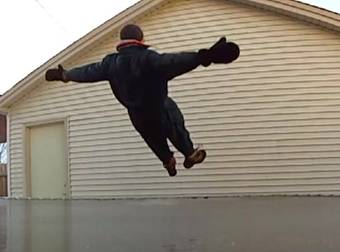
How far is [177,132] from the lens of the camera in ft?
15.1

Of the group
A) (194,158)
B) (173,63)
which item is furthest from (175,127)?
(173,63)

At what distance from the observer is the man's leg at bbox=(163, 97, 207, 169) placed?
4.53 meters

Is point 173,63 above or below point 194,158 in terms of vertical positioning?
above

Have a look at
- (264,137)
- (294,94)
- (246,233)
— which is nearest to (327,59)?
(294,94)

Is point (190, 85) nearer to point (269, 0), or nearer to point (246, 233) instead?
point (269, 0)

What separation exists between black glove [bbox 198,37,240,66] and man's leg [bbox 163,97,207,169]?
31.4 inches

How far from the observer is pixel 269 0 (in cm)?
1284

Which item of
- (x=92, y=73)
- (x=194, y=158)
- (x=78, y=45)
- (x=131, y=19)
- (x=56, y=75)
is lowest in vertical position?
(x=194, y=158)

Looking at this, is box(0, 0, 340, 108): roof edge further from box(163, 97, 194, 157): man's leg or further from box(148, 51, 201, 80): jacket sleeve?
box(148, 51, 201, 80): jacket sleeve

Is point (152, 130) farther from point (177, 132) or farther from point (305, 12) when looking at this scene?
point (305, 12)

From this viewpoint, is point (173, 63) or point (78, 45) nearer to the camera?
A: point (173, 63)

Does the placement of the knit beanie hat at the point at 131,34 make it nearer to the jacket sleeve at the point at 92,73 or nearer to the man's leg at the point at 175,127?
the jacket sleeve at the point at 92,73

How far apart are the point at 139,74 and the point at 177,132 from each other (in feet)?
1.89

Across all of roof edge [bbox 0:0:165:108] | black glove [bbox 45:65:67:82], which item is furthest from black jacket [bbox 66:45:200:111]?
roof edge [bbox 0:0:165:108]
